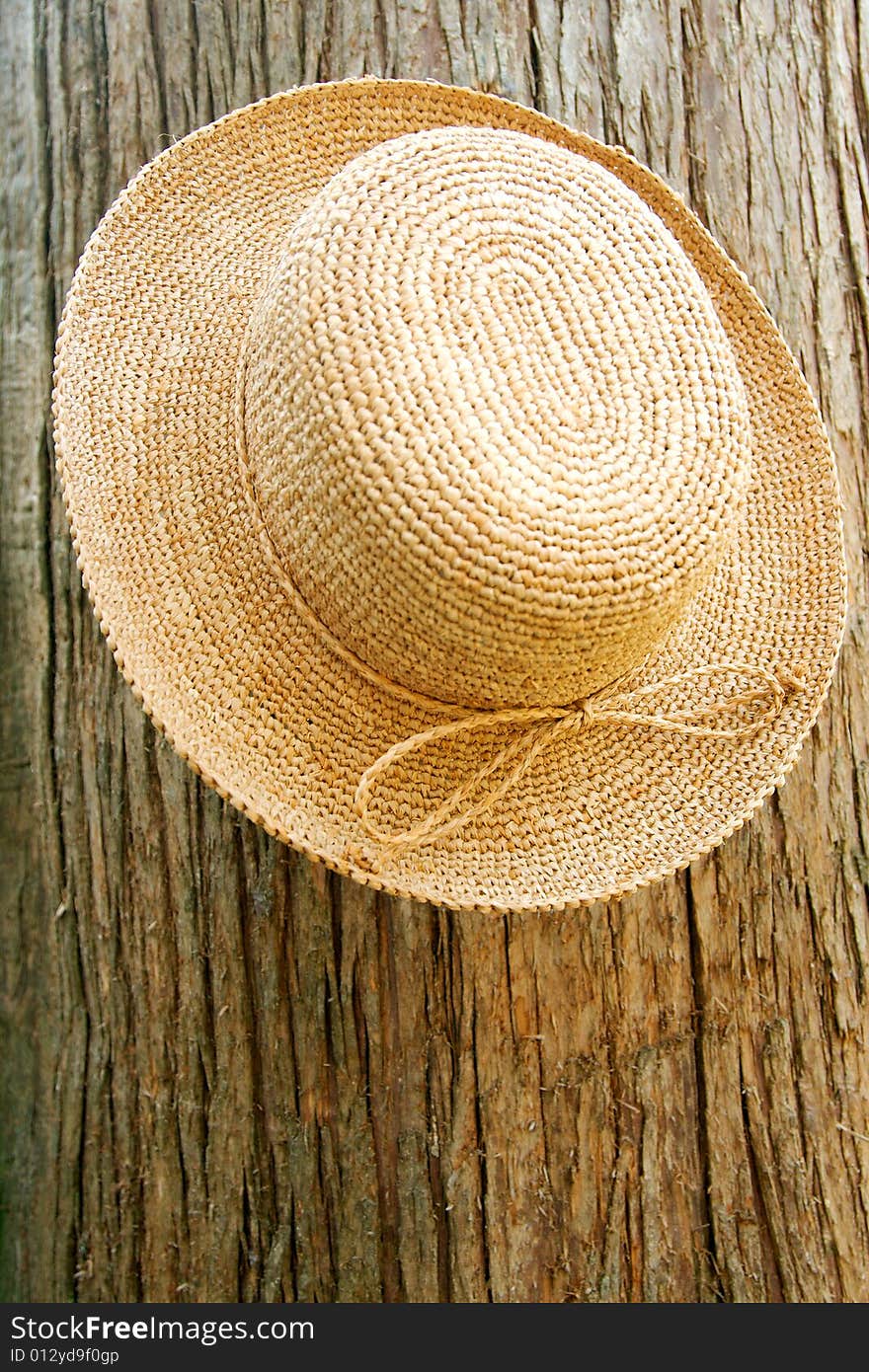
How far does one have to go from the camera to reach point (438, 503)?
791mm

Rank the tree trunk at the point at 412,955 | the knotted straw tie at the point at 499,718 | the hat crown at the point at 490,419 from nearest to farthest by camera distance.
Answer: the hat crown at the point at 490,419 < the knotted straw tie at the point at 499,718 < the tree trunk at the point at 412,955

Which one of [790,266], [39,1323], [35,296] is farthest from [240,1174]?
[790,266]

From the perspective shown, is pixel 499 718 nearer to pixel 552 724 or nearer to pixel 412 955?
pixel 552 724

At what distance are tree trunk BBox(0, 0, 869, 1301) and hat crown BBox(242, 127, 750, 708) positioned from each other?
506 mm

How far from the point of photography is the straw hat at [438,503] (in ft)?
2.67

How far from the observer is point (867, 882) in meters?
1.35

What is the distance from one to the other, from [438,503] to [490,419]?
89mm

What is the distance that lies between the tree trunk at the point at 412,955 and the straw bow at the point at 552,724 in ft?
1.15

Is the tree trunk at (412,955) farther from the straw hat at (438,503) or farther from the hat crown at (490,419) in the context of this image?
the hat crown at (490,419)

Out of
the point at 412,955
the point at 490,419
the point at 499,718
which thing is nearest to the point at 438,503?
the point at 490,419

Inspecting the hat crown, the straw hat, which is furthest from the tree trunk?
the hat crown

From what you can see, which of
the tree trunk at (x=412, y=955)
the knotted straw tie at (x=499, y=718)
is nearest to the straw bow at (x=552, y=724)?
the knotted straw tie at (x=499, y=718)

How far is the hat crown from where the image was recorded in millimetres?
800

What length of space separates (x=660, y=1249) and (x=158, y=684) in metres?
0.97
